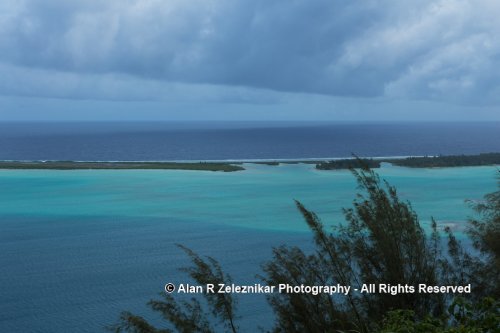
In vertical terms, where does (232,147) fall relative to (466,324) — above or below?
above

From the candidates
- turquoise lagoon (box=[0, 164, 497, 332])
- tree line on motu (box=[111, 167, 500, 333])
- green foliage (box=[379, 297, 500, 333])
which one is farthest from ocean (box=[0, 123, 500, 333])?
green foliage (box=[379, 297, 500, 333])

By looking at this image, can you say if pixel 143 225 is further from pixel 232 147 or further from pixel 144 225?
pixel 232 147

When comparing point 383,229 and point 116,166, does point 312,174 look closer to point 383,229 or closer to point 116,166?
point 116,166

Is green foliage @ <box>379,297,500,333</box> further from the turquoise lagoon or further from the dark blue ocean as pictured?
the dark blue ocean

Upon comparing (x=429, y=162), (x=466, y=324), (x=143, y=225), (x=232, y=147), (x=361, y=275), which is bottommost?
(x=143, y=225)

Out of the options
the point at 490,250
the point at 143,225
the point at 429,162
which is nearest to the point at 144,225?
the point at 143,225

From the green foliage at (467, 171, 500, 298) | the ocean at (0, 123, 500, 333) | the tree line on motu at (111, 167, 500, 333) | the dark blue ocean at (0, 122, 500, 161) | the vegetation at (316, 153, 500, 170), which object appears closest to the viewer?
the tree line on motu at (111, 167, 500, 333)

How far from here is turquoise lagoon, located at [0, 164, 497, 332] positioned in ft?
40.5

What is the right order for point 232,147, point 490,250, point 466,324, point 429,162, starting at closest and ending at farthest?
1. point 466,324
2. point 490,250
3. point 429,162
4. point 232,147

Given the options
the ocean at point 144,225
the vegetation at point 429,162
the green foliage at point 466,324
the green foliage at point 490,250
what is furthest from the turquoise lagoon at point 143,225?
the green foliage at point 466,324

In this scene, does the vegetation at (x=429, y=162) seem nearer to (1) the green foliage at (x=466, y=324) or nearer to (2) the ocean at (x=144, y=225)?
(2) the ocean at (x=144, y=225)

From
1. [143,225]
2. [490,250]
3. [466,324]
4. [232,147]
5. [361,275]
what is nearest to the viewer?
[466,324]

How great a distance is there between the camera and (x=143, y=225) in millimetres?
19984

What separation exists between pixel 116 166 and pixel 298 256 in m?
36.0
